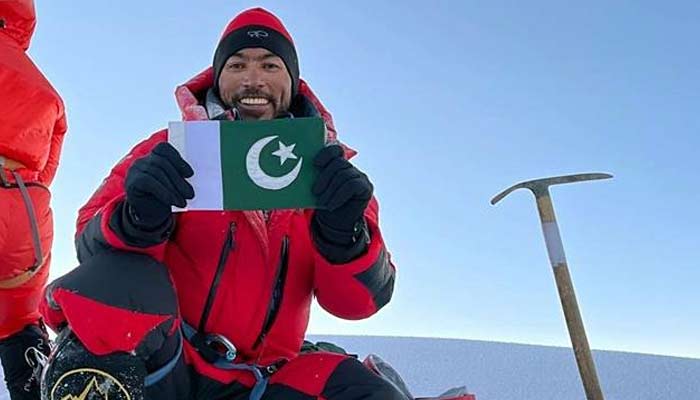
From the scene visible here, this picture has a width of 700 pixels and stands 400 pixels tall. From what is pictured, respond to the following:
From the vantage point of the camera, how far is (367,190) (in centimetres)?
163

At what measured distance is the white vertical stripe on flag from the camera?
163 cm

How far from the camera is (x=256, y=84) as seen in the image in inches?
85.7

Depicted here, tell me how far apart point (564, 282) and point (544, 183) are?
0.42m

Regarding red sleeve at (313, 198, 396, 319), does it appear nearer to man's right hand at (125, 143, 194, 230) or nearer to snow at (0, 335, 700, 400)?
man's right hand at (125, 143, 194, 230)

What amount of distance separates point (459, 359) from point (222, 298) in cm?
367

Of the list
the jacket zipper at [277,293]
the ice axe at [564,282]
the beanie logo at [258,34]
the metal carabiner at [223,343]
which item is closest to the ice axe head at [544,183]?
the ice axe at [564,282]

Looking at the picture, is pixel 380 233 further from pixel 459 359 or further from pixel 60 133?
pixel 459 359

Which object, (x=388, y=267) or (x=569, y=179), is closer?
(x=388, y=267)

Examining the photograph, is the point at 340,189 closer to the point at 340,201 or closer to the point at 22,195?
the point at 340,201

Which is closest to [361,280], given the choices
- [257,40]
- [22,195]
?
[257,40]

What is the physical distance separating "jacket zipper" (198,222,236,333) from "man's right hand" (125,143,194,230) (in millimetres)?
276

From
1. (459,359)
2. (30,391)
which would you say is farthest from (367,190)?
(459,359)

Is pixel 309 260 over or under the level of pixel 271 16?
under

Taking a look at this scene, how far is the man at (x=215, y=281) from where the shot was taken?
4.81ft
